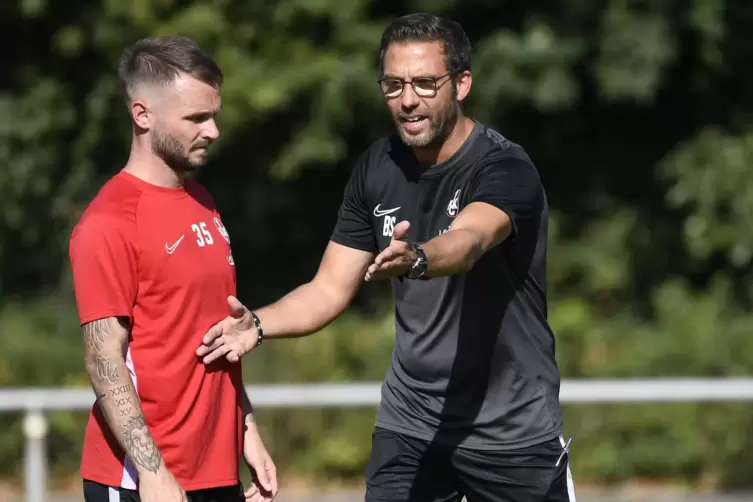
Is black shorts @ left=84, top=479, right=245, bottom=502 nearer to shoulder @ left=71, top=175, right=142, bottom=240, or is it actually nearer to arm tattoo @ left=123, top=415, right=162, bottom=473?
arm tattoo @ left=123, top=415, right=162, bottom=473

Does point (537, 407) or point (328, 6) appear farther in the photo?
point (328, 6)

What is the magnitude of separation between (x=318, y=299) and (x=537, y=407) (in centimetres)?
89

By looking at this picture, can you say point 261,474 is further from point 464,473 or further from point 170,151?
point 170,151

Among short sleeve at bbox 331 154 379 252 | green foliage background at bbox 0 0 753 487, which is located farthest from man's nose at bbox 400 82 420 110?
green foliage background at bbox 0 0 753 487

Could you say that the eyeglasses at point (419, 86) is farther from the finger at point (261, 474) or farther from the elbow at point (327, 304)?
the finger at point (261, 474)

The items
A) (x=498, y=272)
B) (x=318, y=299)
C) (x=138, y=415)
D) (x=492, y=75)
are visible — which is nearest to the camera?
(x=138, y=415)

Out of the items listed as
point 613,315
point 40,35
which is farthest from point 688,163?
point 40,35

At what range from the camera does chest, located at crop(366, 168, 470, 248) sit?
432 centimetres

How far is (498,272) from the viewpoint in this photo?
4320 mm

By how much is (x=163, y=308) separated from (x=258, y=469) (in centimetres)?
73

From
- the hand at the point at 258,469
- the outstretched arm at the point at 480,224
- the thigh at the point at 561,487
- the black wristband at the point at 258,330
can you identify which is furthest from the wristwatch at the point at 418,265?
the thigh at the point at 561,487

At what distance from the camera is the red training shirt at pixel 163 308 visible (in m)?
3.67

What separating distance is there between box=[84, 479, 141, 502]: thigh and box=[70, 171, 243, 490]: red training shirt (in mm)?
21

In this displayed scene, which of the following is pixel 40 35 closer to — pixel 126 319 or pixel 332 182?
Result: pixel 332 182
